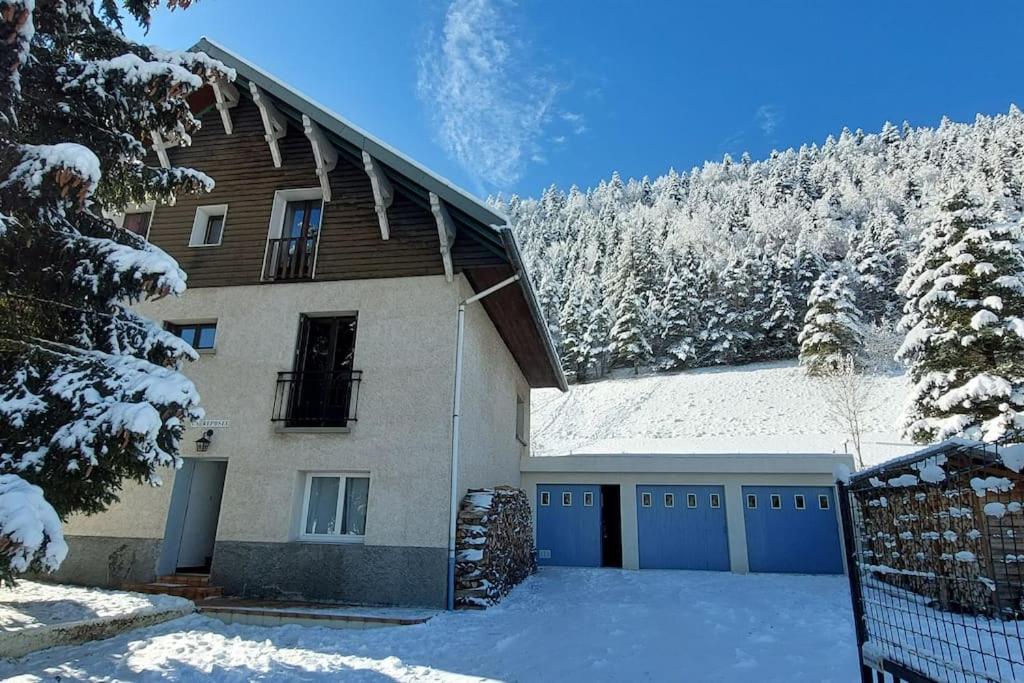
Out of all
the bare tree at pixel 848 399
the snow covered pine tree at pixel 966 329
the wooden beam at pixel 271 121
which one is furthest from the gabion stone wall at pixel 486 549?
the bare tree at pixel 848 399

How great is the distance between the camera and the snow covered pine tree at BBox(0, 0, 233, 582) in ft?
14.5

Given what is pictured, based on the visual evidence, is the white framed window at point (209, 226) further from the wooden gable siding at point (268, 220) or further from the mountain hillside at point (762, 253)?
the mountain hillside at point (762, 253)

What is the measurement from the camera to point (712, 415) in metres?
32.0

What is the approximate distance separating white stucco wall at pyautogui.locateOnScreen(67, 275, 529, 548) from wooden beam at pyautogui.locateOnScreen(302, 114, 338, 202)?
6.02 feet

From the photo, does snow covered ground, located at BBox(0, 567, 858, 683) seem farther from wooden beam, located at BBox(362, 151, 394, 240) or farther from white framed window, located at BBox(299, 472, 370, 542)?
wooden beam, located at BBox(362, 151, 394, 240)

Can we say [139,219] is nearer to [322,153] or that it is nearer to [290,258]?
[290,258]

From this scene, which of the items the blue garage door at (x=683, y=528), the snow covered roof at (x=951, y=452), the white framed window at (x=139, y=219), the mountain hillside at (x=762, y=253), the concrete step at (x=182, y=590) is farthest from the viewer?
the mountain hillside at (x=762, y=253)

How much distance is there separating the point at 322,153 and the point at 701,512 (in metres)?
11.1

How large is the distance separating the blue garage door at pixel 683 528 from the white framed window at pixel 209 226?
1084cm

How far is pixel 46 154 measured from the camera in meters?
4.35

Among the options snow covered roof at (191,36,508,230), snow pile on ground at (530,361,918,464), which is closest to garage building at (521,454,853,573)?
snow covered roof at (191,36,508,230)

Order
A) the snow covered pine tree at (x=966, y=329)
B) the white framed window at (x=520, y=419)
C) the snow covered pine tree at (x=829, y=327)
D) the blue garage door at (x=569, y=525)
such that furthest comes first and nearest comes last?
the snow covered pine tree at (x=829, y=327) < the white framed window at (x=520, y=419) < the blue garage door at (x=569, y=525) < the snow covered pine tree at (x=966, y=329)

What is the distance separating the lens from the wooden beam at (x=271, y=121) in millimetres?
9711

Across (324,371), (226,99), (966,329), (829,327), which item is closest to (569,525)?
(324,371)
